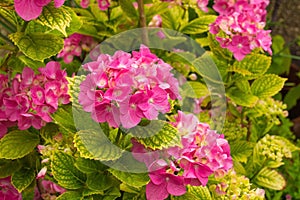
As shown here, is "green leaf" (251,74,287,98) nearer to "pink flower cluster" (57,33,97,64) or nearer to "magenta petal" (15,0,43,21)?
"pink flower cluster" (57,33,97,64)

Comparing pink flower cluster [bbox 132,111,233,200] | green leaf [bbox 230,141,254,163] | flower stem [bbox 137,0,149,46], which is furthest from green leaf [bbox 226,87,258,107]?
pink flower cluster [bbox 132,111,233,200]

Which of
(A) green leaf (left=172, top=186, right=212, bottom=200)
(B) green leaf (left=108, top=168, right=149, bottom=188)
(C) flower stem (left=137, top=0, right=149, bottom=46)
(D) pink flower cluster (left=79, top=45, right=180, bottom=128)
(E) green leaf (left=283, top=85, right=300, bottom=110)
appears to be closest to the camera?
(D) pink flower cluster (left=79, top=45, right=180, bottom=128)

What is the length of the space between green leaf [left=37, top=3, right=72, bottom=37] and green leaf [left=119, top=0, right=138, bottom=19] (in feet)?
1.21

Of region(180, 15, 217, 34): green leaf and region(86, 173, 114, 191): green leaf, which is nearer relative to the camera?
region(86, 173, 114, 191): green leaf

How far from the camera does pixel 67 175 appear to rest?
1.06 metres

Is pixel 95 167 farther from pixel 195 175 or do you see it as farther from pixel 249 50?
pixel 249 50

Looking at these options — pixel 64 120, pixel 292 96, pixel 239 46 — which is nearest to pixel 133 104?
pixel 64 120

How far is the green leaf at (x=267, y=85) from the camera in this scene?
141cm

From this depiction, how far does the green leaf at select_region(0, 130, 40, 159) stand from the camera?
1.14 m

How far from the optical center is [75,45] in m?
1.48

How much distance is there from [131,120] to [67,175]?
24 cm

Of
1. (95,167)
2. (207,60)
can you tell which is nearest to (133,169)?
(95,167)

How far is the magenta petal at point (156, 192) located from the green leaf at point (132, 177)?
17mm

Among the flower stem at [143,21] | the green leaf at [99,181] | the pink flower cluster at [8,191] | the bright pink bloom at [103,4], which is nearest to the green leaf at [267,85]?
the flower stem at [143,21]
